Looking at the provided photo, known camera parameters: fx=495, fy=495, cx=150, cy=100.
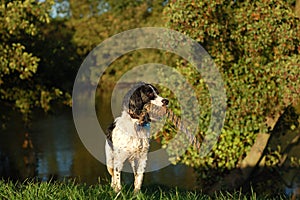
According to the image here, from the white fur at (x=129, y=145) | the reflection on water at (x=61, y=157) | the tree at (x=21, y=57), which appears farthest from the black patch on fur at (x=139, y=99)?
the reflection on water at (x=61, y=157)

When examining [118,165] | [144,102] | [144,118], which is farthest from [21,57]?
[144,102]

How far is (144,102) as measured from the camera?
6.14 meters

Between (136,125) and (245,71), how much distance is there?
8.30 metres

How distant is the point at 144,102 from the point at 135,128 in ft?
1.39

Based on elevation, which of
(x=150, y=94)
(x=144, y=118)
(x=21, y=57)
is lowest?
(x=144, y=118)

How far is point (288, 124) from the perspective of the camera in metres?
16.1

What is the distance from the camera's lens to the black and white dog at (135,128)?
6.15 m

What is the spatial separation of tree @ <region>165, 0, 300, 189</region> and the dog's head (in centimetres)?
716

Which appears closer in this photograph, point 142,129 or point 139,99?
point 139,99

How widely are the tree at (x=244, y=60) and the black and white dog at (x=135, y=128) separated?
7072 mm

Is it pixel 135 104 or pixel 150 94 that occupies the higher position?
pixel 150 94

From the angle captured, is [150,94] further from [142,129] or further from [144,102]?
[142,129]

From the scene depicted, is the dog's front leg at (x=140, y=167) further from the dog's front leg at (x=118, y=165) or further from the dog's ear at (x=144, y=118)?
the dog's ear at (x=144, y=118)

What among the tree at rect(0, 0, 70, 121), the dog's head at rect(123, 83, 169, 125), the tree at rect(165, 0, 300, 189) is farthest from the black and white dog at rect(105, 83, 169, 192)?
the tree at rect(0, 0, 70, 121)
